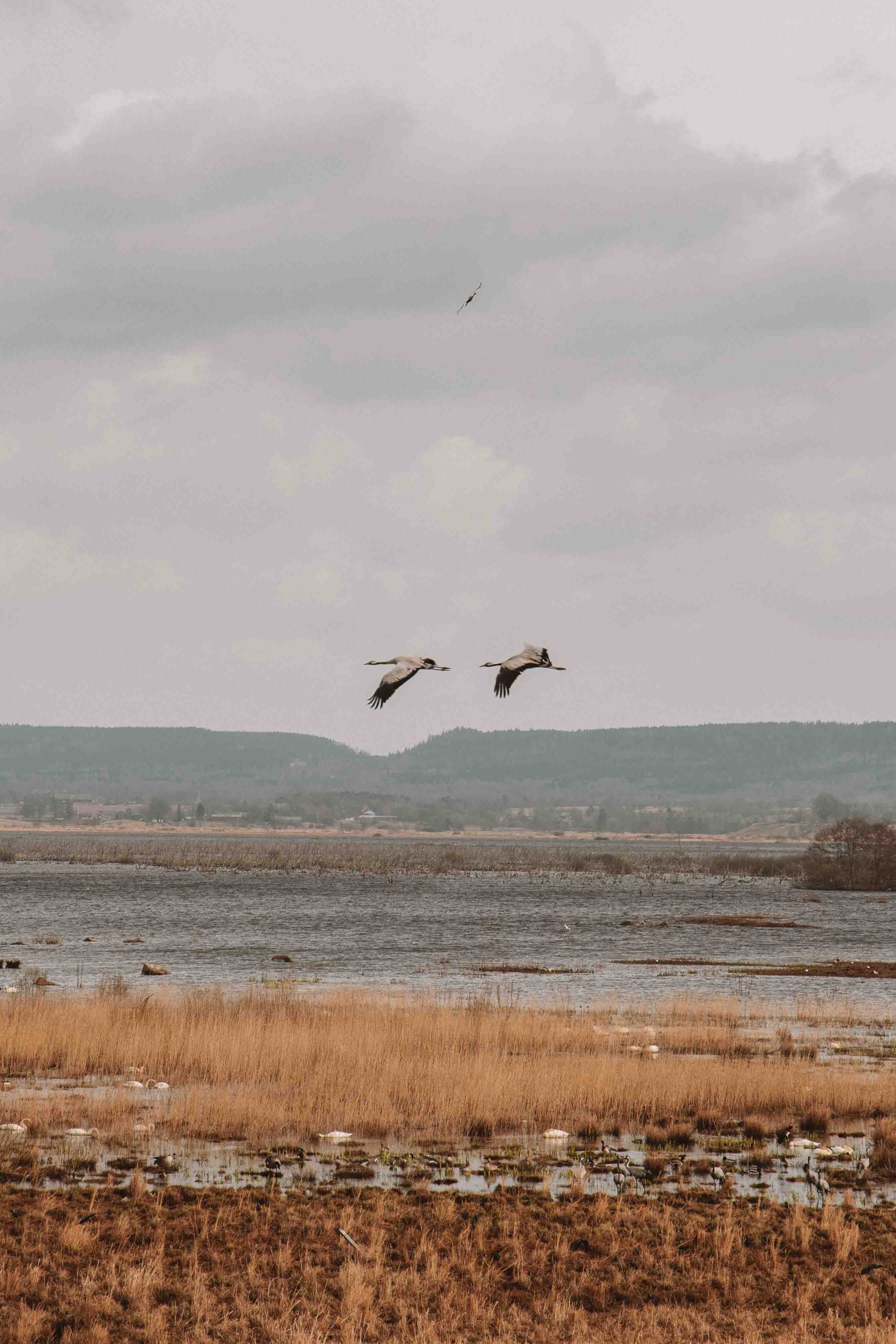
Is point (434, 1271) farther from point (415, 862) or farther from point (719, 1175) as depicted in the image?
Result: point (415, 862)

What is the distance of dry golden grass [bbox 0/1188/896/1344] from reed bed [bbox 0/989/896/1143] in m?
4.91

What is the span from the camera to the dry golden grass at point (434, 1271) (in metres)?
12.6

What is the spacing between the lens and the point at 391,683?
15047 mm

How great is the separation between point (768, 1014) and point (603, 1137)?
56.3 feet

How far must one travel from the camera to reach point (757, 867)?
436ft

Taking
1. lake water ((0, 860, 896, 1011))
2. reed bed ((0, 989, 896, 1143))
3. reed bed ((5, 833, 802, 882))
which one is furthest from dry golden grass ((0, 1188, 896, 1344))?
reed bed ((5, 833, 802, 882))

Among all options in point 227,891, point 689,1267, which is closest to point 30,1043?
point 689,1267

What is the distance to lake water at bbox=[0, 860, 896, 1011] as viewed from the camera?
155ft

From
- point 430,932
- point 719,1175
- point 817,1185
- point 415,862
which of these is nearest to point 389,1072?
point 719,1175

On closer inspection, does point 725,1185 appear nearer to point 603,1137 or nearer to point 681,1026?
point 603,1137

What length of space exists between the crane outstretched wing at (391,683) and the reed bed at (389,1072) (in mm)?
7863

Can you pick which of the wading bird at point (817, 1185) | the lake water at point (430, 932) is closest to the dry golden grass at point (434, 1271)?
the wading bird at point (817, 1185)

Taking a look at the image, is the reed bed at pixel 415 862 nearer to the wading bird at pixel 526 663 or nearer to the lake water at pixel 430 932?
the lake water at pixel 430 932

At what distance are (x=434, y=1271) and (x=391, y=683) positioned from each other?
5670 millimetres
